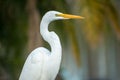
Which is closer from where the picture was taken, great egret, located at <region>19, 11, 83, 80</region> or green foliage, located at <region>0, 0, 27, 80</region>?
great egret, located at <region>19, 11, 83, 80</region>

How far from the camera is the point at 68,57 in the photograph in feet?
34.8

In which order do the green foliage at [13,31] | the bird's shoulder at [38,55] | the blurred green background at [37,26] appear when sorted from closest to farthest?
the bird's shoulder at [38,55] → the blurred green background at [37,26] → the green foliage at [13,31]

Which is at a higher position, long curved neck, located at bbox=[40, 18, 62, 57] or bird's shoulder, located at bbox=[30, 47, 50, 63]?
long curved neck, located at bbox=[40, 18, 62, 57]

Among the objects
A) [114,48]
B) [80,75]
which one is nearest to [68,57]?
[80,75]

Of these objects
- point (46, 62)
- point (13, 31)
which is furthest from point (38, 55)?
point (13, 31)

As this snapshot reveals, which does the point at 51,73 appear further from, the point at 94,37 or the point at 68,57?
the point at 68,57

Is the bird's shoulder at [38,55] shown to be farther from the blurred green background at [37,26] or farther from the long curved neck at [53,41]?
the blurred green background at [37,26]

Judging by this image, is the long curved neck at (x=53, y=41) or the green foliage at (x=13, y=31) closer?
the long curved neck at (x=53, y=41)

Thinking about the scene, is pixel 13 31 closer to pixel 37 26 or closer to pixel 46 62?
pixel 37 26

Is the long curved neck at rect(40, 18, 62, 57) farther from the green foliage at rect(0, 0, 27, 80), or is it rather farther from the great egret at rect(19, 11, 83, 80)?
the green foliage at rect(0, 0, 27, 80)

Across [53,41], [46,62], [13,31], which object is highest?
[53,41]

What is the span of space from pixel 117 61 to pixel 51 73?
275 inches

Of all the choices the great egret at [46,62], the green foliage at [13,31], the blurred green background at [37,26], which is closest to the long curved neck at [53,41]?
the great egret at [46,62]

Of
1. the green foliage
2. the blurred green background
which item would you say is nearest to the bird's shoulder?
the blurred green background
